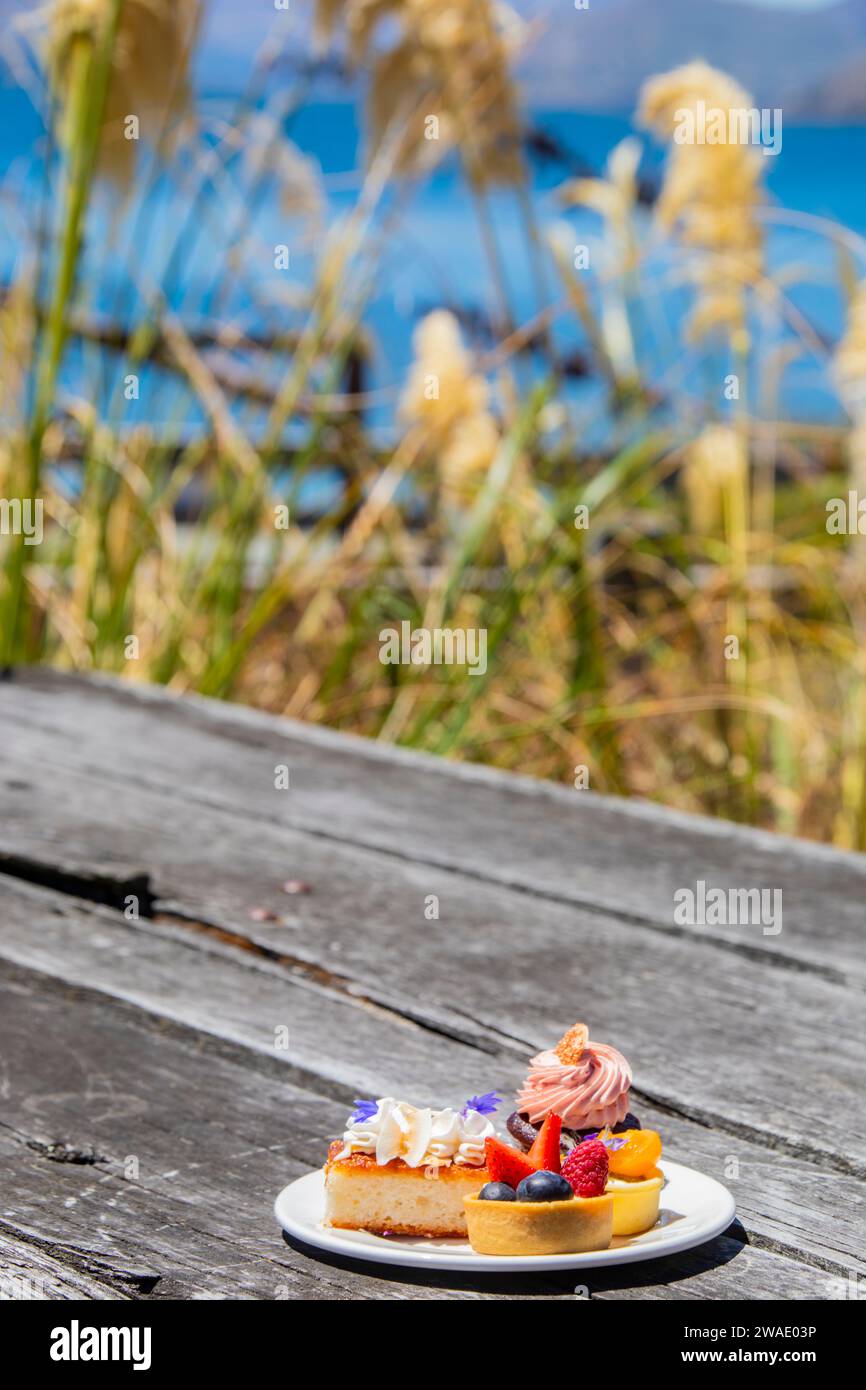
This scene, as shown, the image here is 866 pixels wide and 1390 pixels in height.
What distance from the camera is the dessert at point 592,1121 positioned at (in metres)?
0.65

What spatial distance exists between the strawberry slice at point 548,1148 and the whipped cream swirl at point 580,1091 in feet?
0.08

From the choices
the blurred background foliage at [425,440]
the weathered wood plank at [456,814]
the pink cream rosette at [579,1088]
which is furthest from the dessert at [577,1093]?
the blurred background foliage at [425,440]

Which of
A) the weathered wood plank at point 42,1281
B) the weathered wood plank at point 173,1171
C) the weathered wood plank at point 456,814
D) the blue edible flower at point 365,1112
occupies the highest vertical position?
the weathered wood plank at point 456,814

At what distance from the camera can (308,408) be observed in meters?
2.32

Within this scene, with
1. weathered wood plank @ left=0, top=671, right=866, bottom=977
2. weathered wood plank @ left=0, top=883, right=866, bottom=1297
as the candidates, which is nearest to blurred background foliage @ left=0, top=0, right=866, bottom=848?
weathered wood plank @ left=0, top=671, right=866, bottom=977

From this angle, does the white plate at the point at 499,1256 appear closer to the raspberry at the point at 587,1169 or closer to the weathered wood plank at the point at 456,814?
the raspberry at the point at 587,1169

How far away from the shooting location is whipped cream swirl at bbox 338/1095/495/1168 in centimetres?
65

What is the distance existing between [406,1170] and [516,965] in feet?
1.26

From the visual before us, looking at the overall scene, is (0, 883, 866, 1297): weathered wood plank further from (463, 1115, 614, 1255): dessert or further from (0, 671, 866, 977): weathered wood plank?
(0, 671, 866, 977): weathered wood plank

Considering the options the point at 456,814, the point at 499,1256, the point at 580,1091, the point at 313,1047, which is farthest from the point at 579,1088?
the point at 456,814

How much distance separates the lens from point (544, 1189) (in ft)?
2.05

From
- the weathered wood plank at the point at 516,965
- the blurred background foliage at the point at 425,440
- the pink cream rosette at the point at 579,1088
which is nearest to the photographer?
the pink cream rosette at the point at 579,1088

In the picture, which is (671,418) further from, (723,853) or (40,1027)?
(40,1027)

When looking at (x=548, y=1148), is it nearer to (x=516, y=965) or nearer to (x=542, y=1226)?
(x=542, y=1226)
